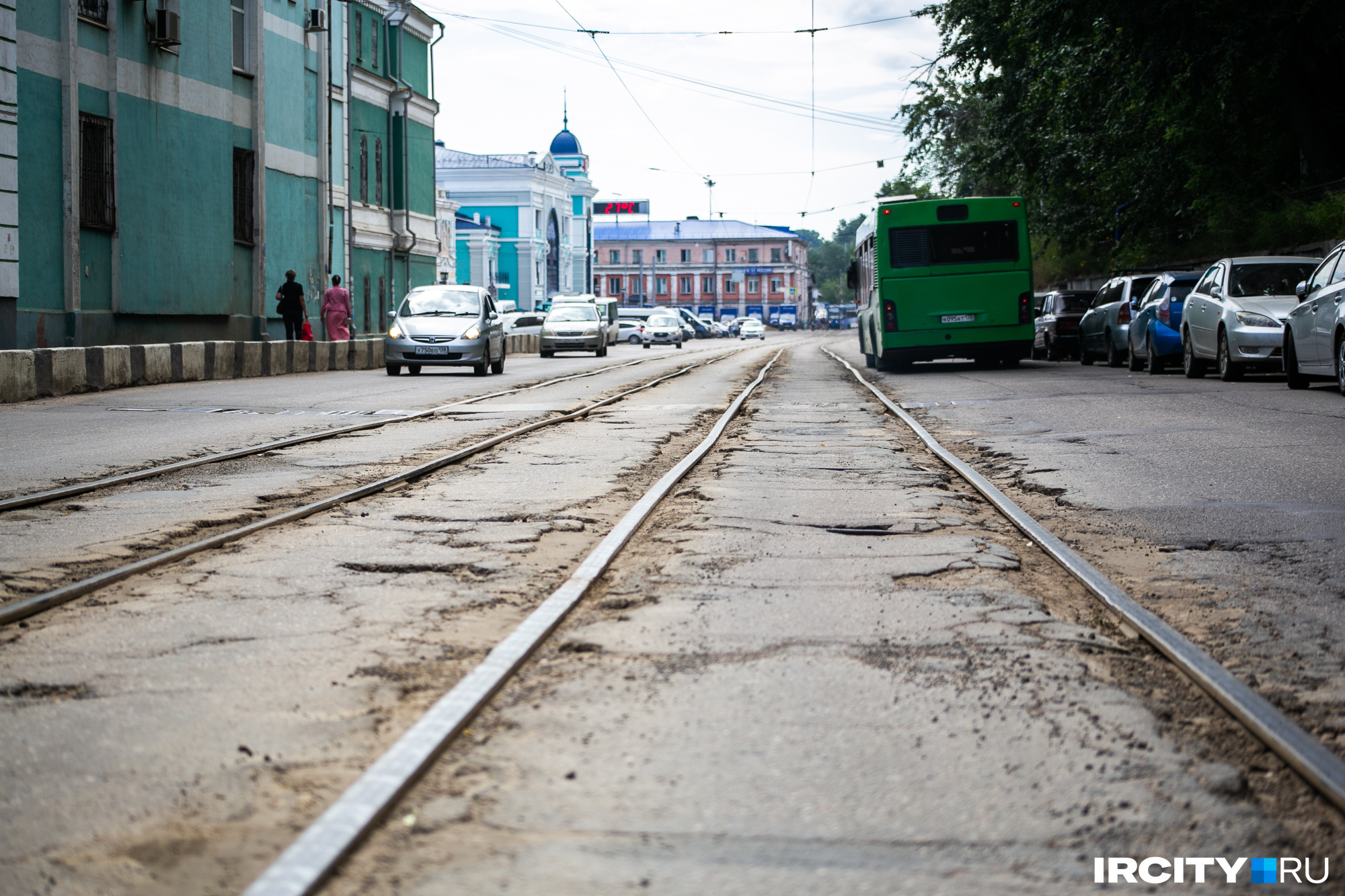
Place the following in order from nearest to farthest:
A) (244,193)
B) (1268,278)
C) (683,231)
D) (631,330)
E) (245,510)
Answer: (245,510)
(1268,278)
(244,193)
(631,330)
(683,231)

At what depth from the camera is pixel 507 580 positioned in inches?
223

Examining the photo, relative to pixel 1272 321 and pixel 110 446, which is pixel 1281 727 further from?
pixel 1272 321

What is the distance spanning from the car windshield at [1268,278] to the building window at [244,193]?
1944cm

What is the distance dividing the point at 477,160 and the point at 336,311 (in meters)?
58.5

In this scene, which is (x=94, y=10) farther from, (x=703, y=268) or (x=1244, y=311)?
(x=703, y=268)

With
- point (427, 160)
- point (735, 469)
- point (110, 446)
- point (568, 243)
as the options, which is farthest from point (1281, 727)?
point (568, 243)

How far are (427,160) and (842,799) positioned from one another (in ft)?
147

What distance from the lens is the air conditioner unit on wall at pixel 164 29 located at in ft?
81.2

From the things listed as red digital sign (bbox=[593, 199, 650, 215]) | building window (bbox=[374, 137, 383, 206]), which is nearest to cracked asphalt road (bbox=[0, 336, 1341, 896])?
building window (bbox=[374, 137, 383, 206])

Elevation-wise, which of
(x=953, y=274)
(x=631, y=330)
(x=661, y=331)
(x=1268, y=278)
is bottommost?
(x=1268, y=278)

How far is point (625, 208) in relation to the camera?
431 ft

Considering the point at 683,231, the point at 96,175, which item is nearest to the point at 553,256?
the point at 683,231

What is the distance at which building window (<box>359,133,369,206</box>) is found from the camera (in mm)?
40594

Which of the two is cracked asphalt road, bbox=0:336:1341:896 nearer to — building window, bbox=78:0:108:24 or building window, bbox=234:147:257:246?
building window, bbox=78:0:108:24
